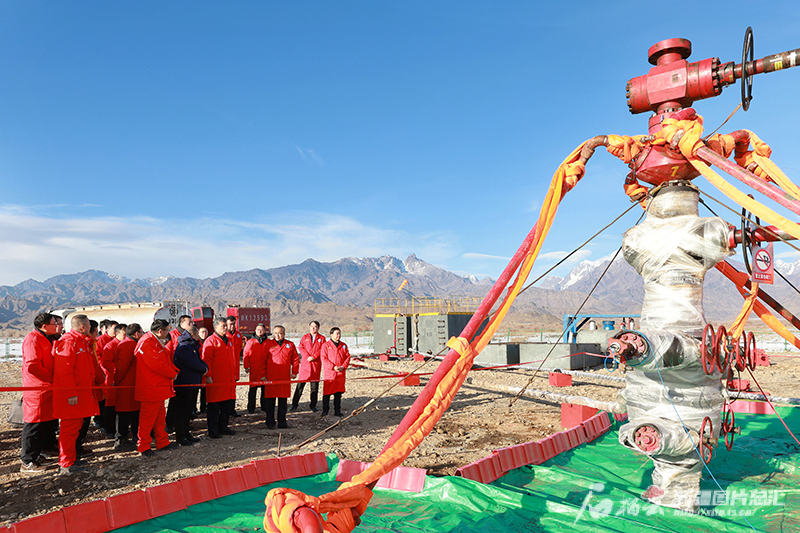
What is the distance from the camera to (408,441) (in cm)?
304

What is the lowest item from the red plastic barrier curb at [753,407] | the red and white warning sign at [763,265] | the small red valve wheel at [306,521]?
the red plastic barrier curb at [753,407]

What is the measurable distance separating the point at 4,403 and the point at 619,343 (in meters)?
15.5

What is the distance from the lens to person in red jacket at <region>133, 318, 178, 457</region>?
6.75 meters

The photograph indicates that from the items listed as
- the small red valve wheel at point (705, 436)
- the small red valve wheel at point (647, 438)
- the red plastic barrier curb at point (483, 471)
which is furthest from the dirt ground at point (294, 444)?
the small red valve wheel at point (705, 436)

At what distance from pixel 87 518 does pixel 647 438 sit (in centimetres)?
505

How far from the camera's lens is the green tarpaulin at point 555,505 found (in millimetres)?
4098

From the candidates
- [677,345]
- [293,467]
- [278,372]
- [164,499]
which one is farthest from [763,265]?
[278,372]

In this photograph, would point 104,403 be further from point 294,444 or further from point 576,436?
point 576,436

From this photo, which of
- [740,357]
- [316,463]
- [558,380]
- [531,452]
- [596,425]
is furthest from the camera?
[558,380]

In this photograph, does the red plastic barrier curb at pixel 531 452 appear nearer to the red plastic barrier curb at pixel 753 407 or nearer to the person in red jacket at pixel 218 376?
the red plastic barrier curb at pixel 753 407

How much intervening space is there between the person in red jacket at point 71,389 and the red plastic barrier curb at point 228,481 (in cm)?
278

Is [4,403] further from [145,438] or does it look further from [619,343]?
[619,343]

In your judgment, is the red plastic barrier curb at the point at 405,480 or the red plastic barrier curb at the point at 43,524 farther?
the red plastic barrier curb at the point at 405,480

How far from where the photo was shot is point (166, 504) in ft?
14.1
